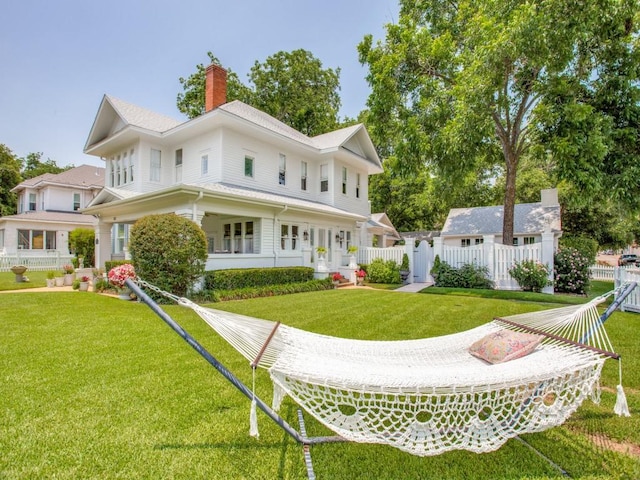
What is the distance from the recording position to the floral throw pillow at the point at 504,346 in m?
2.91

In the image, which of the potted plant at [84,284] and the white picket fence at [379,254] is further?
the white picket fence at [379,254]

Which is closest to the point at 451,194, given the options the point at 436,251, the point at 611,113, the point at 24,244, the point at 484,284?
the point at 436,251

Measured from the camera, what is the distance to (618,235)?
825 inches

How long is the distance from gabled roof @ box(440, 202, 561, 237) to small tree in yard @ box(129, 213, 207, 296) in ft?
48.8

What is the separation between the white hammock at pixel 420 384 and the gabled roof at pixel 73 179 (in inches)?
1026

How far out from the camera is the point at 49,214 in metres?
21.7

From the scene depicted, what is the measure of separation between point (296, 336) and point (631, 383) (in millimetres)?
3704

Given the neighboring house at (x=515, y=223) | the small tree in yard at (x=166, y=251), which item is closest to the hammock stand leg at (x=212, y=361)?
the small tree in yard at (x=166, y=251)

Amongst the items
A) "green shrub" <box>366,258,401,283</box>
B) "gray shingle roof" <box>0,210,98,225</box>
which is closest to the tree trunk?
"green shrub" <box>366,258,401,283</box>

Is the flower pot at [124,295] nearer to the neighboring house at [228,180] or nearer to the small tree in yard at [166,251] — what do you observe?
the small tree in yard at [166,251]

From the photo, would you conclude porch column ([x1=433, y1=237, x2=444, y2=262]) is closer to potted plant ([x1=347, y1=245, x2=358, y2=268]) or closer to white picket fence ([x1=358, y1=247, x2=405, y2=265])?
white picket fence ([x1=358, y1=247, x2=405, y2=265])

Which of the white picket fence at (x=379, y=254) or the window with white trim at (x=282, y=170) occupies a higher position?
the window with white trim at (x=282, y=170)

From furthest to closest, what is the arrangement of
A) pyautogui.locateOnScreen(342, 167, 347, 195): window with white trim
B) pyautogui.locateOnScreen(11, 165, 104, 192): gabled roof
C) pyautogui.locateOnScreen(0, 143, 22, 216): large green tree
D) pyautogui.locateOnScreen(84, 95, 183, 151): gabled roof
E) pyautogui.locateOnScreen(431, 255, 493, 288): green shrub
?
pyautogui.locateOnScreen(0, 143, 22, 216): large green tree
pyautogui.locateOnScreen(11, 165, 104, 192): gabled roof
pyautogui.locateOnScreen(342, 167, 347, 195): window with white trim
pyautogui.locateOnScreen(84, 95, 183, 151): gabled roof
pyautogui.locateOnScreen(431, 255, 493, 288): green shrub

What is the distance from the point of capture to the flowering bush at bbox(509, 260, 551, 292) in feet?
35.1
